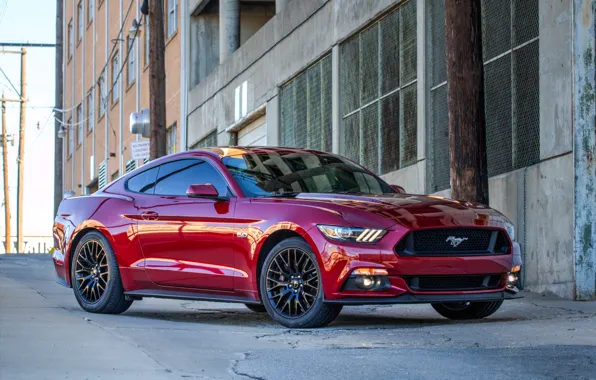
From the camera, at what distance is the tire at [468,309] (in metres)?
10.4

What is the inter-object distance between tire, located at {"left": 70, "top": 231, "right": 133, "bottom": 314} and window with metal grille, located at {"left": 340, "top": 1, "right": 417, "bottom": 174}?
23.2 ft

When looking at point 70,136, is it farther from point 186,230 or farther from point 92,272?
point 186,230

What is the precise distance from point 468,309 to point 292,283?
5.95 ft

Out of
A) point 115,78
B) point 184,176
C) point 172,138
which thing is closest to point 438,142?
point 184,176

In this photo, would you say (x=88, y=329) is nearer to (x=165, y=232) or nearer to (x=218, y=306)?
(x=165, y=232)

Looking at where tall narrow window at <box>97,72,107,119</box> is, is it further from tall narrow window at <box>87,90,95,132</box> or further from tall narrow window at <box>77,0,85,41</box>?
tall narrow window at <box>77,0,85,41</box>

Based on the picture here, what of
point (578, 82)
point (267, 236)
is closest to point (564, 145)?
point (578, 82)

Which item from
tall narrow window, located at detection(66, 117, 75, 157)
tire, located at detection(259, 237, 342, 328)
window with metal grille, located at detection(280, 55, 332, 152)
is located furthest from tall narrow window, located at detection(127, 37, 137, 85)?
tire, located at detection(259, 237, 342, 328)

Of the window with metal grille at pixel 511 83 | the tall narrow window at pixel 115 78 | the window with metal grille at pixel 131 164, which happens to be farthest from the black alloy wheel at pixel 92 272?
the tall narrow window at pixel 115 78

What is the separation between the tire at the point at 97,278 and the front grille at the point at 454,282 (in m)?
3.01

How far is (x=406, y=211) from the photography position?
9.43m

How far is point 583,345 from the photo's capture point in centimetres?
826

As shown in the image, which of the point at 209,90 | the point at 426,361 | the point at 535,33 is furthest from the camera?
the point at 209,90

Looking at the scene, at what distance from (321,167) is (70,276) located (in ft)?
8.84
